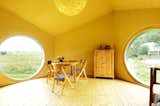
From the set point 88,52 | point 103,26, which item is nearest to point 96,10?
point 103,26

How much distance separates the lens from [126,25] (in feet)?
17.8

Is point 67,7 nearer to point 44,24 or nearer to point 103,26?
point 44,24

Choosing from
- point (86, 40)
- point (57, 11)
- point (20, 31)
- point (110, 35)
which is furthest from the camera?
point (86, 40)

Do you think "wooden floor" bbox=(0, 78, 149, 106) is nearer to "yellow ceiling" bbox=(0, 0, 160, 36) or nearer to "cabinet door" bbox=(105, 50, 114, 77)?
"cabinet door" bbox=(105, 50, 114, 77)

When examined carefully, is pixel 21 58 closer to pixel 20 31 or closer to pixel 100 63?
pixel 20 31

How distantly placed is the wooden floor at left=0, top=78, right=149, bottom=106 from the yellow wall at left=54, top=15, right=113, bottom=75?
1.74 meters

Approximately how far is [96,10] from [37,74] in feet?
9.94

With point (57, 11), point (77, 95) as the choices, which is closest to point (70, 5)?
point (57, 11)

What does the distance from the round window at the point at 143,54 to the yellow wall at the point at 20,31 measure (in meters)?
2.85

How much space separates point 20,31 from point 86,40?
2365mm

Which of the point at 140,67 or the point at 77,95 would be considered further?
the point at 140,67

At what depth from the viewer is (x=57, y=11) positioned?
4.82 meters

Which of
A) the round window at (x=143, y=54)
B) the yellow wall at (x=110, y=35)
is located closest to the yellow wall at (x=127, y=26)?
the yellow wall at (x=110, y=35)

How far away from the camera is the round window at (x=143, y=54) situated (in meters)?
5.12
